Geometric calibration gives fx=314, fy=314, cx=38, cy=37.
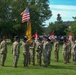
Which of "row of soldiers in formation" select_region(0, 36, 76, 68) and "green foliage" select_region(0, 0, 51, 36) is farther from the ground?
"green foliage" select_region(0, 0, 51, 36)

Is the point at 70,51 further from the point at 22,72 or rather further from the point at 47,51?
the point at 22,72

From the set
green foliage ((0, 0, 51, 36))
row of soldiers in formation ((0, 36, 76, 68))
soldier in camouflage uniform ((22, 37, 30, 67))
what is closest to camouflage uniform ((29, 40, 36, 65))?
row of soldiers in formation ((0, 36, 76, 68))

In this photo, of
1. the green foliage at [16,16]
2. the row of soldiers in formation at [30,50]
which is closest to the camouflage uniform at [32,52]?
the row of soldiers in formation at [30,50]

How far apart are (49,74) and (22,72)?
1.62m

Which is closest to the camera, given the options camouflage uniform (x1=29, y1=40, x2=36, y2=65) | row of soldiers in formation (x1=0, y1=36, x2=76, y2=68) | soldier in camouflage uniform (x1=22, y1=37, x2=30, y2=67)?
row of soldiers in formation (x1=0, y1=36, x2=76, y2=68)

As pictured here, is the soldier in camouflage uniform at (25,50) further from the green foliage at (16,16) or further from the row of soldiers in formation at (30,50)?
the green foliage at (16,16)

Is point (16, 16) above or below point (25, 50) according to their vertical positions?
above

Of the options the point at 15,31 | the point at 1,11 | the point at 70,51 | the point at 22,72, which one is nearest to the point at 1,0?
the point at 1,11

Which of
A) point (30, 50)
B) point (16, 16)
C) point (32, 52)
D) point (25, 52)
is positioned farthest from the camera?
point (16, 16)

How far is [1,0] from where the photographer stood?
81875 millimetres

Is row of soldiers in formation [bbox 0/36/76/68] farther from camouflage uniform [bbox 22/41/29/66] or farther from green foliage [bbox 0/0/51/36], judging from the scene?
green foliage [bbox 0/0/51/36]

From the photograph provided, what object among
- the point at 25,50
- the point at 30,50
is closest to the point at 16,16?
the point at 30,50

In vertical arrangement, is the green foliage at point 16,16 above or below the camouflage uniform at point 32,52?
above

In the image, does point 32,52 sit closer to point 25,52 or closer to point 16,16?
point 25,52
